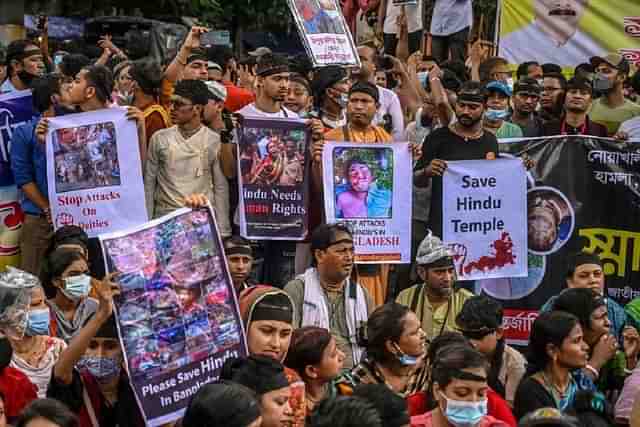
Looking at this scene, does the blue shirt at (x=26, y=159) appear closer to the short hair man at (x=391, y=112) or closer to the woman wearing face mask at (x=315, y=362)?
the short hair man at (x=391, y=112)

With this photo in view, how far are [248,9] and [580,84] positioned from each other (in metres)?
10.8

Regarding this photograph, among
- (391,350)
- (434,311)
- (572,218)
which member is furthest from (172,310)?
(572,218)

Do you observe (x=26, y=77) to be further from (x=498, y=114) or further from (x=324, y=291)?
(x=498, y=114)

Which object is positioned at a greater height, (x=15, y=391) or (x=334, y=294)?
(x=15, y=391)

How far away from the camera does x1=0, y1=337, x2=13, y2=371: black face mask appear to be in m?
6.93

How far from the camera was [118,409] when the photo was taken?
7.64 meters

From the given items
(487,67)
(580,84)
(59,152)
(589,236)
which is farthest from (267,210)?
(487,67)

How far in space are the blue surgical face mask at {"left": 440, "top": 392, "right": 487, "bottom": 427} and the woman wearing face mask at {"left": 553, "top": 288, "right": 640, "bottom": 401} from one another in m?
1.54

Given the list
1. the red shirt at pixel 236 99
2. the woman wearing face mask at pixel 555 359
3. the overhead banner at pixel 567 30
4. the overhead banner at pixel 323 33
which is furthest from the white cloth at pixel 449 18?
the woman wearing face mask at pixel 555 359

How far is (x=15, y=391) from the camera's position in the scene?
7.01 m

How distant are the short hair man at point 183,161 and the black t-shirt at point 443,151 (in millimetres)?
1469

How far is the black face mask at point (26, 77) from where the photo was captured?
438 inches

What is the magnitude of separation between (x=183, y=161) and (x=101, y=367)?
2.48 meters

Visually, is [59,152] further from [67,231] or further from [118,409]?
[118,409]
